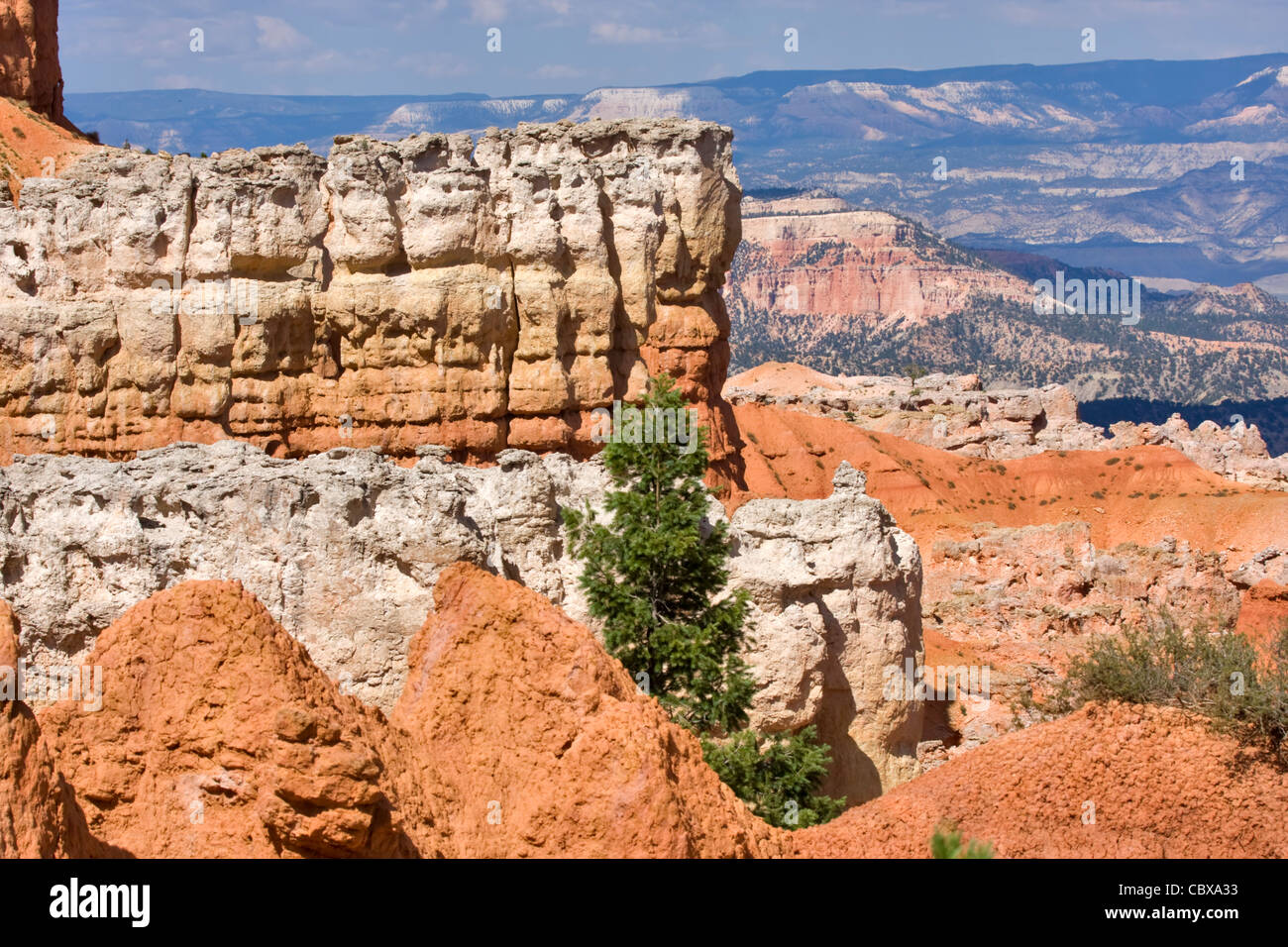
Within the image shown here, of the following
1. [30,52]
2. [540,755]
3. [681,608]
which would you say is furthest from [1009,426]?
[540,755]

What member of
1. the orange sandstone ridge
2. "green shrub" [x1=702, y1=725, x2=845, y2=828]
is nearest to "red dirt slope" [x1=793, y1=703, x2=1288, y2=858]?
the orange sandstone ridge

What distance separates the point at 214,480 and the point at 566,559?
474 cm

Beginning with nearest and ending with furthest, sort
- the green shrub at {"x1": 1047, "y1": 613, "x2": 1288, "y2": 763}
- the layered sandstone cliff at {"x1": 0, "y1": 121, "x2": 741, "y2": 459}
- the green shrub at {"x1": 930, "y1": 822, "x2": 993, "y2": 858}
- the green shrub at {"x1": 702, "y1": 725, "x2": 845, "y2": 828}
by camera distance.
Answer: the green shrub at {"x1": 930, "y1": 822, "x2": 993, "y2": 858} → the green shrub at {"x1": 1047, "y1": 613, "x2": 1288, "y2": 763} → the green shrub at {"x1": 702, "y1": 725, "x2": 845, "y2": 828} → the layered sandstone cliff at {"x1": 0, "y1": 121, "x2": 741, "y2": 459}

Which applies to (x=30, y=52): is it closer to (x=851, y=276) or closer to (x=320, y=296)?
(x=320, y=296)

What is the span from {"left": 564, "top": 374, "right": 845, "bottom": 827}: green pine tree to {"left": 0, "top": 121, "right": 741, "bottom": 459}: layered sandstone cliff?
13210 mm

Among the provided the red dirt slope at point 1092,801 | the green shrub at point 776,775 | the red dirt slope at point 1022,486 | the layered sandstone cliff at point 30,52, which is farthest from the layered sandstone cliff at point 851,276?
the red dirt slope at point 1092,801

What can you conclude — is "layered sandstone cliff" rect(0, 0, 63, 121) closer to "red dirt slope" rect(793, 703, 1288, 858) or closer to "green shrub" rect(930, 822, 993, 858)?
"red dirt slope" rect(793, 703, 1288, 858)

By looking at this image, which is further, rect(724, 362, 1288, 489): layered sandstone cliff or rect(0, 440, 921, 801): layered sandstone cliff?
rect(724, 362, 1288, 489): layered sandstone cliff

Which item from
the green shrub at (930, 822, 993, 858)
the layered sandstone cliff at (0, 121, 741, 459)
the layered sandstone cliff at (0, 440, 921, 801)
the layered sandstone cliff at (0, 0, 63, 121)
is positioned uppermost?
the layered sandstone cliff at (0, 0, 63, 121)

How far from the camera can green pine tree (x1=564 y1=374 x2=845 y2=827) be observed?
17.7 m

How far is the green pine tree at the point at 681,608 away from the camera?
1770 cm

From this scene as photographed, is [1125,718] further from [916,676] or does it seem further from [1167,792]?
[916,676]

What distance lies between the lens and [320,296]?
32.3 m

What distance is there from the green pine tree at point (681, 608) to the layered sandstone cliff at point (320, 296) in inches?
520
